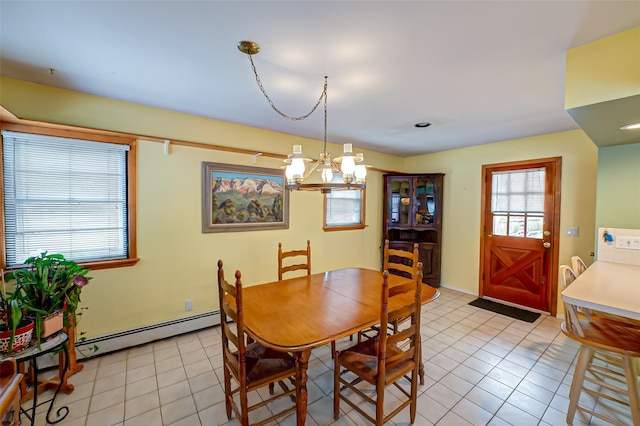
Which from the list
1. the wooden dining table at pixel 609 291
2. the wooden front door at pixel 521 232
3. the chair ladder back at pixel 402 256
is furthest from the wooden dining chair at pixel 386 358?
the wooden front door at pixel 521 232

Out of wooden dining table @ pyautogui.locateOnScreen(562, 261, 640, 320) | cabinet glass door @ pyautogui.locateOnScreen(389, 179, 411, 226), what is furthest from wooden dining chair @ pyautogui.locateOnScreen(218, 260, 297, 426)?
cabinet glass door @ pyautogui.locateOnScreen(389, 179, 411, 226)

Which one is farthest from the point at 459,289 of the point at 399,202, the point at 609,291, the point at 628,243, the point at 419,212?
the point at 609,291

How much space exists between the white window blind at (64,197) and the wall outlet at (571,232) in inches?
201

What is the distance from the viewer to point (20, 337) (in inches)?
62.1

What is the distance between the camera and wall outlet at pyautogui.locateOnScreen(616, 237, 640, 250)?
2.35 metres

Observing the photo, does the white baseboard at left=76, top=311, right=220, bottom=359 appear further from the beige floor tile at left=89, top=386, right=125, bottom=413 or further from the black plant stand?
the beige floor tile at left=89, top=386, right=125, bottom=413

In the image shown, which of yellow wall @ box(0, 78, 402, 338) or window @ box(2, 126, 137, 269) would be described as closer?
window @ box(2, 126, 137, 269)

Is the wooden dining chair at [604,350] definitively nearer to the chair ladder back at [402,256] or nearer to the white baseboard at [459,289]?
the chair ladder back at [402,256]

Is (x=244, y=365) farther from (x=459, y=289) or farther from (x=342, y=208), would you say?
(x=459, y=289)

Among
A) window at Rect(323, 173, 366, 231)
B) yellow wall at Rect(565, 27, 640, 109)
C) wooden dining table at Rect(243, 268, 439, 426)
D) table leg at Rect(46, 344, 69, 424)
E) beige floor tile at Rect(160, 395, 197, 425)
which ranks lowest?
beige floor tile at Rect(160, 395, 197, 425)

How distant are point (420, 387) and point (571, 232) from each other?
2864 mm

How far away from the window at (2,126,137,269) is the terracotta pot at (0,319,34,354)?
0.80 m

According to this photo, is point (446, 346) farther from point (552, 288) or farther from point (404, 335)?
point (552, 288)

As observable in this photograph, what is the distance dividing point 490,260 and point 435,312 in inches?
52.5
